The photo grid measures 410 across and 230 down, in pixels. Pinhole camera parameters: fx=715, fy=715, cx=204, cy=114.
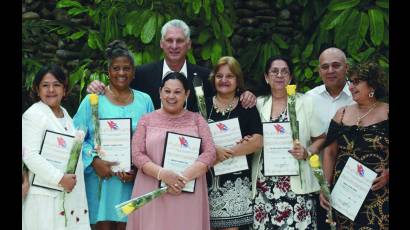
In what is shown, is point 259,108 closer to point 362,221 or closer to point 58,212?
point 362,221

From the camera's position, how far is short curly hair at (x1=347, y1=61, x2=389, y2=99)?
15.0 feet

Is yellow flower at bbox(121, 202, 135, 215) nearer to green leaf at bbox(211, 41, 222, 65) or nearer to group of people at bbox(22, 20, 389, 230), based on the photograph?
group of people at bbox(22, 20, 389, 230)

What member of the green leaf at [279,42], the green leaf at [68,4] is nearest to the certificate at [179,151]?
the green leaf at [279,42]

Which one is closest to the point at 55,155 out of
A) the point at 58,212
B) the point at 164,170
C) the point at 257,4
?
the point at 58,212

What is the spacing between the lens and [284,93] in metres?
4.90

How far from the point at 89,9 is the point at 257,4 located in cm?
158

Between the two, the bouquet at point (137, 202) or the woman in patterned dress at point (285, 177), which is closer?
the bouquet at point (137, 202)

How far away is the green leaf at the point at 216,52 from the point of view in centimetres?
609

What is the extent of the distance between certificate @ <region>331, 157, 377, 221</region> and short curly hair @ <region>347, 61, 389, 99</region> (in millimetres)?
476

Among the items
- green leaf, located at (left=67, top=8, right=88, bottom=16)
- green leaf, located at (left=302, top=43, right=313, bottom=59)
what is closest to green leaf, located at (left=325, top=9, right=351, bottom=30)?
green leaf, located at (left=302, top=43, right=313, bottom=59)

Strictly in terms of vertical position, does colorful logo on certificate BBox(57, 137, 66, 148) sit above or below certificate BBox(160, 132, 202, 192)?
above

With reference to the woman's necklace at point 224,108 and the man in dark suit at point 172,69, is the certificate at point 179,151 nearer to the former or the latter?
the woman's necklace at point 224,108

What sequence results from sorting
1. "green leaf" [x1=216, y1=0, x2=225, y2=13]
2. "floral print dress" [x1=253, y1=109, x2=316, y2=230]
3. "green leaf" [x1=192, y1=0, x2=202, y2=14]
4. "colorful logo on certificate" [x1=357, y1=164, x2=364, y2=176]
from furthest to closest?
"green leaf" [x1=216, y1=0, x2=225, y2=13], "green leaf" [x1=192, y1=0, x2=202, y2=14], "floral print dress" [x1=253, y1=109, x2=316, y2=230], "colorful logo on certificate" [x1=357, y1=164, x2=364, y2=176]

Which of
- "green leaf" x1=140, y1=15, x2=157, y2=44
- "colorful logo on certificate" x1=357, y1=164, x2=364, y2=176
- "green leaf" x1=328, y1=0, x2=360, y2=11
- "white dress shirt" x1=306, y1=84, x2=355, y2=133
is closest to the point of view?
"colorful logo on certificate" x1=357, y1=164, x2=364, y2=176
